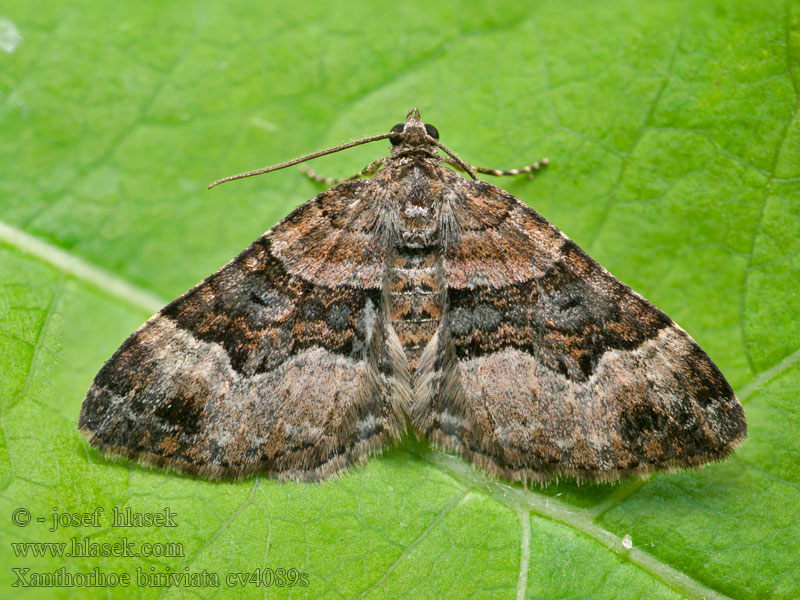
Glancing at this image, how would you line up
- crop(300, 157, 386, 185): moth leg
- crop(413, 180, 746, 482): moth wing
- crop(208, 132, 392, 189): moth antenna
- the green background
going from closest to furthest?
crop(413, 180, 746, 482): moth wing < the green background < crop(208, 132, 392, 189): moth antenna < crop(300, 157, 386, 185): moth leg

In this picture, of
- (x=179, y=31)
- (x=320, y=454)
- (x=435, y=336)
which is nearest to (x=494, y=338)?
(x=435, y=336)

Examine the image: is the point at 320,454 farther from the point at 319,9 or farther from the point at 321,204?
the point at 319,9

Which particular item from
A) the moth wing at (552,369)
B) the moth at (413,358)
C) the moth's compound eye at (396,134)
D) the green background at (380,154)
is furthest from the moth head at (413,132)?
the moth wing at (552,369)

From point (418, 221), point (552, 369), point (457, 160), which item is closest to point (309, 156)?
point (418, 221)

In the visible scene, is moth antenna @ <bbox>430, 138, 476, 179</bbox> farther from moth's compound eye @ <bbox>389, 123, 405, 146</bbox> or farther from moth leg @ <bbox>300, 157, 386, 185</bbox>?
moth leg @ <bbox>300, 157, 386, 185</bbox>

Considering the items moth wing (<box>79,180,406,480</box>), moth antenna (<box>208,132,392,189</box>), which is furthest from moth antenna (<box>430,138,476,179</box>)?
moth wing (<box>79,180,406,480</box>)

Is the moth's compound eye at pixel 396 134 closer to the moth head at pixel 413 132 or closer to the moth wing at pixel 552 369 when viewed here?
the moth head at pixel 413 132
